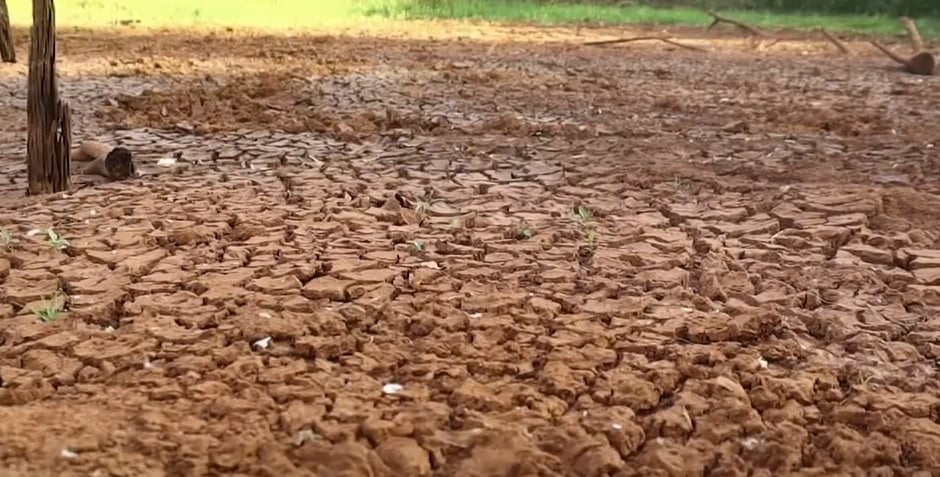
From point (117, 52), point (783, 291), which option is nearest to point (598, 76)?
point (117, 52)

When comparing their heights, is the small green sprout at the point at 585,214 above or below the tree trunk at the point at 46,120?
below

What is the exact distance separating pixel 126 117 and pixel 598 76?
4244 mm

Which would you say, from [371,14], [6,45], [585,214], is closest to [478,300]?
[585,214]

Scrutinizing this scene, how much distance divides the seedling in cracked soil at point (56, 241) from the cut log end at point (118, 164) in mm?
1067

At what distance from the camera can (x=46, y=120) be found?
16.0 ft

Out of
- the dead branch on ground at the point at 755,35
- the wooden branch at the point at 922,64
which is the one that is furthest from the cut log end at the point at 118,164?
the dead branch on ground at the point at 755,35

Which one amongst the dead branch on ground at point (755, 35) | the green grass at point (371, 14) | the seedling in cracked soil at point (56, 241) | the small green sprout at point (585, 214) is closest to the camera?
the seedling in cracked soil at point (56, 241)

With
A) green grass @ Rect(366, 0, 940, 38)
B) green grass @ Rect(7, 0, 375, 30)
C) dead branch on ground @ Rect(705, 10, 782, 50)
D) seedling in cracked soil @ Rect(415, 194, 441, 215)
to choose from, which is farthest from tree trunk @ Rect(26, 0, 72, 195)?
green grass @ Rect(366, 0, 940, 38)

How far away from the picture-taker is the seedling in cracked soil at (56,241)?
4027 mm

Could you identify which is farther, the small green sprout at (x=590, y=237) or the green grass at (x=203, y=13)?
the green grass at (x=203, y=13)

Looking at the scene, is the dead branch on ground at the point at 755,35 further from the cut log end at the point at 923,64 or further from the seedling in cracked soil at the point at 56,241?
the seedling in cracked soil at the point at 56,241

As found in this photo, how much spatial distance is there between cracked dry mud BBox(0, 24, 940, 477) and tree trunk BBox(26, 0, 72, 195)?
0.13m

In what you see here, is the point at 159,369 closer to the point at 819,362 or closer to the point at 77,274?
the point at 77,274

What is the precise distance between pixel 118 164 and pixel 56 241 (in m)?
1.27
